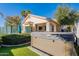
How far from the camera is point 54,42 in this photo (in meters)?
3.59

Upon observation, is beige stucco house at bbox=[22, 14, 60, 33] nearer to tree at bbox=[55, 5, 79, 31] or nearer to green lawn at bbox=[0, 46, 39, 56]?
tree at bbox=[55, 5, 79, 31]

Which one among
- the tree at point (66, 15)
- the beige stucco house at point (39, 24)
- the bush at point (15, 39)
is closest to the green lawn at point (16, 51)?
the bush at point (15, 39)

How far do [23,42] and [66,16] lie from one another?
0.78 metres

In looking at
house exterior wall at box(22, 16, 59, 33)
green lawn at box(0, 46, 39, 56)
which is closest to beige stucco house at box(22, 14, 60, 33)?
house exterior wall at box(22, 16, 59, 33)

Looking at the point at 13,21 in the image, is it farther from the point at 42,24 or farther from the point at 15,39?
the point at 42,24

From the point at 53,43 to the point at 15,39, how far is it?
616 mm

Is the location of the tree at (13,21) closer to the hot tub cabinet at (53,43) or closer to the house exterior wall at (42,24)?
the house exterior wall at (42,24)

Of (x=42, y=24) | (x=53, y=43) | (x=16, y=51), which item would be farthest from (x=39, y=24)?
(x=16, y=51)

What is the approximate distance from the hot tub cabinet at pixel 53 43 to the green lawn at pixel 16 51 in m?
0.13

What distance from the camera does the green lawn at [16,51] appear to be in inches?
143

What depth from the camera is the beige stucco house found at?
3675 millimetres

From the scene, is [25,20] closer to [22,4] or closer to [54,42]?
[22,4]

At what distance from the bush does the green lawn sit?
99 millimetres

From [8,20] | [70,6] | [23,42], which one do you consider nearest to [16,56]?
[23,42]
